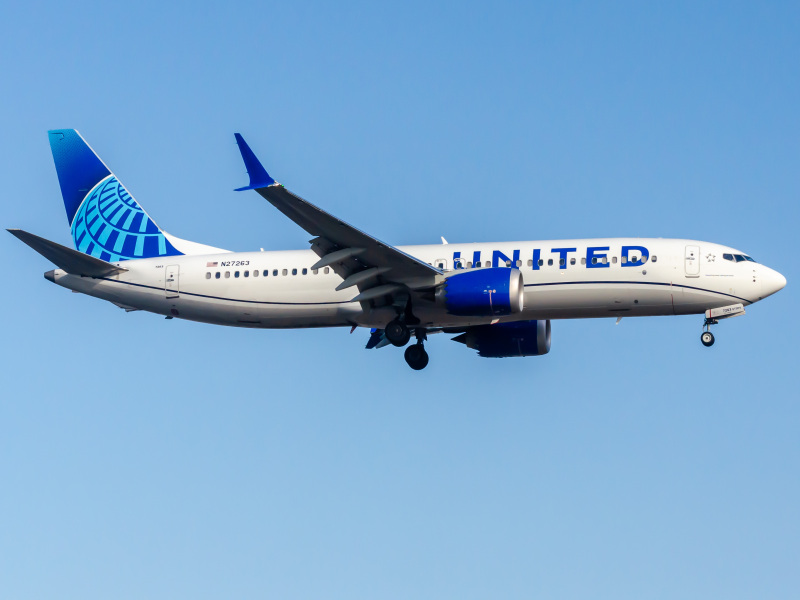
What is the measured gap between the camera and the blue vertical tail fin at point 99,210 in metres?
45.6

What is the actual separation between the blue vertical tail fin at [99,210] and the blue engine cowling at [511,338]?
11.9 meters

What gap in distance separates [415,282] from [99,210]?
46.6 feet

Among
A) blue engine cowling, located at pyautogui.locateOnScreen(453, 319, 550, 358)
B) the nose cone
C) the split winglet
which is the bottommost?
blue engine cowling, located at pyautogui.locateOnScreen(453, 319, 550, 358)

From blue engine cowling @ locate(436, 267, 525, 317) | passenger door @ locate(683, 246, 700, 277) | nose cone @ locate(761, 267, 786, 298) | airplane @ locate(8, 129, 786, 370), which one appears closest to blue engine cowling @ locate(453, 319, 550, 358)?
airplane @ locate(8, 129, 786, 370)

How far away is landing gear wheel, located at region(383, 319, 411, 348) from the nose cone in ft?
39.5

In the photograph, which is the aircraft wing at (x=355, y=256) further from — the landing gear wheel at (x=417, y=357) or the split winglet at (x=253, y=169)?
the landing gear wheel at (x=417, y=357)

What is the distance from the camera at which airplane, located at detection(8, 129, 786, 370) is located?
39125 mm

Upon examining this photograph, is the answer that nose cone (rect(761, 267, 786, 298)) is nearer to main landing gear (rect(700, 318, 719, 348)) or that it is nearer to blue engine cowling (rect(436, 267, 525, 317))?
main landing gear (rect(700, 318, 719, 348))

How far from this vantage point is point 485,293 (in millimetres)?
38500

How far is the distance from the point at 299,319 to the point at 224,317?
2.91 meters

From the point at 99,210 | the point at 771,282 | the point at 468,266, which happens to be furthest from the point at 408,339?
the point at 99,210

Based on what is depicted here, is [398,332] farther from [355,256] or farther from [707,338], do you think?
[707,338]

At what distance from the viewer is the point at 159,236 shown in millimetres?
45719

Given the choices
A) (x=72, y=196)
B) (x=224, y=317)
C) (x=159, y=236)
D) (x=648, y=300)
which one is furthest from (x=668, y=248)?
(x=72, y=196)
